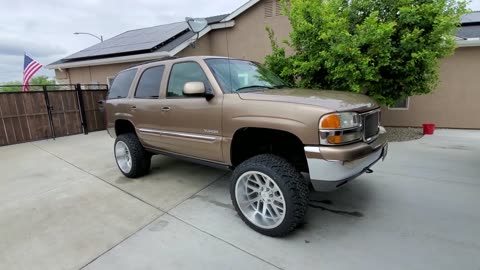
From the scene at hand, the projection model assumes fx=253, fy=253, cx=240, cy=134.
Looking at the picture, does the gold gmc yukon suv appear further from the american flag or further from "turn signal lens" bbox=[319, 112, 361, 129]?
the american flag

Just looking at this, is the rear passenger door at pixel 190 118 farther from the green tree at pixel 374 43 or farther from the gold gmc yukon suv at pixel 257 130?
the green tree at pixel 374 43

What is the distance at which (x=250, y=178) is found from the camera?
279 cm

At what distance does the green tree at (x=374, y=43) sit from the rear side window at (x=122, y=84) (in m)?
3.81

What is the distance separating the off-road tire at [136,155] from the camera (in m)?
4.18

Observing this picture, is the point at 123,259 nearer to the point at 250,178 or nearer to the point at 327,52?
the point at 250,178

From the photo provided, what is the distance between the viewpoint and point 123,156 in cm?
457

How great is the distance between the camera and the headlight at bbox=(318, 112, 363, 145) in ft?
7.22

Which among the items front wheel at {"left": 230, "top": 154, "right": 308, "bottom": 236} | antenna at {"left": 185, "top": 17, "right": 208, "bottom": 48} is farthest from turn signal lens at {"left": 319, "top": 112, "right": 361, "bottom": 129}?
antenna at {"left": 185, "top": 17, "right": 208, "bottom": 48}

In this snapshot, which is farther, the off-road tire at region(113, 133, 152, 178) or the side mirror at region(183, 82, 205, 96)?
the off-road tire at region(113, 133, 152, 178)

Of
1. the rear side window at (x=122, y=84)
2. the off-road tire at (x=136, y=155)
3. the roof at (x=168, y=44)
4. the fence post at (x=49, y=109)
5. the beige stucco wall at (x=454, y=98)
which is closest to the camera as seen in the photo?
the off-road tire at (x=136, y=155)

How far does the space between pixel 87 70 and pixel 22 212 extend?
10458mm

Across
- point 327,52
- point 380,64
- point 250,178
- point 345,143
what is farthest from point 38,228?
point 380,64

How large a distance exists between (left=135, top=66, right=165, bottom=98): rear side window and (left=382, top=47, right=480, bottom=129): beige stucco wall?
27.6 ft

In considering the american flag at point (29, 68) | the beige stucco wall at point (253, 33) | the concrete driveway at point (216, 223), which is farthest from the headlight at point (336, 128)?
the american flag at point (29, 68)
